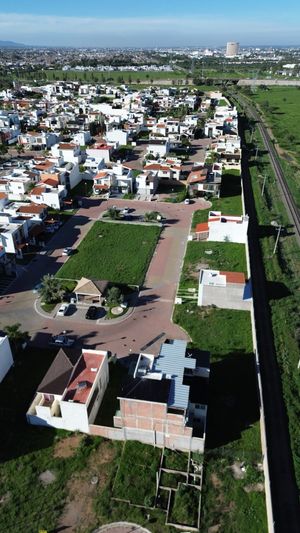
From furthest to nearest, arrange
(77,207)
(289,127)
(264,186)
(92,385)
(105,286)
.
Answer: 1. (289,127)
2. (264,186)
3. (77,207)
4. (105,286)
5. (92,385)

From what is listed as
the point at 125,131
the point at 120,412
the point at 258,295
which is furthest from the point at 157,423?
the point at 125,131

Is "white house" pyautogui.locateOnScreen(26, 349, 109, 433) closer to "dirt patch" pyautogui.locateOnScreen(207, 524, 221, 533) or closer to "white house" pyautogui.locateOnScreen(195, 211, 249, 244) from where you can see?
"dirt patch" pyautogui.locateOnScreen(207, 524, 221, 533)

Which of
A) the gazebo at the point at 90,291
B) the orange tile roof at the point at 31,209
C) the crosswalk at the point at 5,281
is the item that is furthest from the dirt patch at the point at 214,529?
the orange tile roof at the point at 31,209

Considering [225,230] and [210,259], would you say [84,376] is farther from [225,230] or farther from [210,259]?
[225,230]

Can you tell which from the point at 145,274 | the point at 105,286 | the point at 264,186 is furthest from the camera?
the point at 264,186

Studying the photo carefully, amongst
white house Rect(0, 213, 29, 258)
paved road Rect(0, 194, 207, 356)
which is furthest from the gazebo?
white house Rect(0, 213, 29, 258)

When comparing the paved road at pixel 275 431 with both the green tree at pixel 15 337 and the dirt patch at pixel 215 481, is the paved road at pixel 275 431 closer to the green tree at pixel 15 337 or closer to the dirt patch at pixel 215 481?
the dirt patch at pixel 215 481

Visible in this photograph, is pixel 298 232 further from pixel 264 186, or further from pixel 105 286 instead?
pixel 105 286
